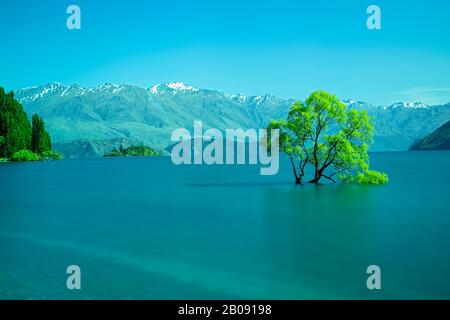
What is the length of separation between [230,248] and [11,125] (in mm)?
165519

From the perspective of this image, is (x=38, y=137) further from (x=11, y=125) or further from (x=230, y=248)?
(x=230, y=248)

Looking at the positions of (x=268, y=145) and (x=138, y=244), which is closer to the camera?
(x=138, y=244)

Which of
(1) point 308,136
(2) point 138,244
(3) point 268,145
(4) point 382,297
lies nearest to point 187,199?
(3) point 268,145

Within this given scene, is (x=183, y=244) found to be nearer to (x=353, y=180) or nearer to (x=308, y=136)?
(x=308, y=136)

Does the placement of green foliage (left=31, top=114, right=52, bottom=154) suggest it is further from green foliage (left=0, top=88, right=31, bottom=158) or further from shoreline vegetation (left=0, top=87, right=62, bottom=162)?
green foliage (left=0, top=88, right=31, bottom=158)

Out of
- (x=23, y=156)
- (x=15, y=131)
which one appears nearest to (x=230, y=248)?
(x=15, y=131)

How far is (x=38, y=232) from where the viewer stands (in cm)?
3406

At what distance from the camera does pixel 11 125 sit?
171 metres

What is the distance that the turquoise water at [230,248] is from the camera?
19622 millimetres

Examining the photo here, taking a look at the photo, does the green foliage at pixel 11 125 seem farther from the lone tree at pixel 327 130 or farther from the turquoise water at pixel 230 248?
the lone tree at pixel 327 130

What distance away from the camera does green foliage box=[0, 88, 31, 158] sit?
16925 centimetres

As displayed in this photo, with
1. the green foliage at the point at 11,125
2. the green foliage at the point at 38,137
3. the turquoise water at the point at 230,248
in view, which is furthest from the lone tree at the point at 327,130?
the green foliage at the point at 38,137

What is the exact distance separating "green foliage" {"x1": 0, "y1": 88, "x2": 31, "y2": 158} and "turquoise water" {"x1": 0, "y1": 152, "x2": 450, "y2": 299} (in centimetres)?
13272
